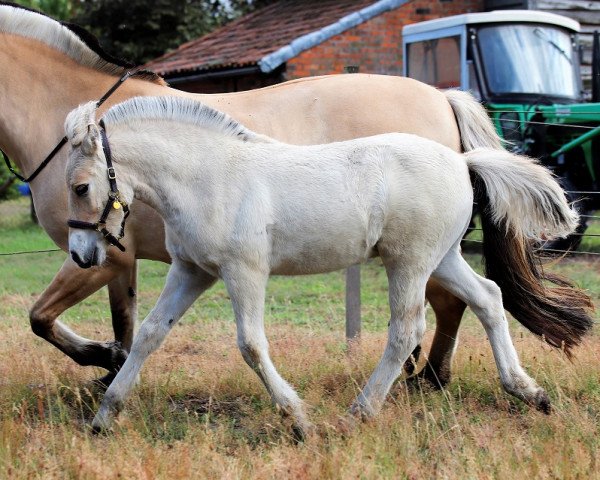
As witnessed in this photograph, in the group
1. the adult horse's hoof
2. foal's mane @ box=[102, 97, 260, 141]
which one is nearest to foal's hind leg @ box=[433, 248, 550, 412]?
foal's mane @ box=[102, 97, 260, 141]

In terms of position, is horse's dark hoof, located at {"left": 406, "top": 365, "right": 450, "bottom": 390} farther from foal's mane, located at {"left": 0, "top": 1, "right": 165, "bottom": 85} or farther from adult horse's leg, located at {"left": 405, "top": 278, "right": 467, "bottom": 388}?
foal's mane, located at {"left": 0, "top": 1, "right": 165, "bottom": 85}

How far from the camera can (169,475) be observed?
3621 mm

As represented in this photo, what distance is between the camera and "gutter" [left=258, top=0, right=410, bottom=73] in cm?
1451

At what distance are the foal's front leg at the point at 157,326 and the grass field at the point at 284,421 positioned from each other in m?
0.13

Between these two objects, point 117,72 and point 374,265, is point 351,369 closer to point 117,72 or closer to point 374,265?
point 117,72

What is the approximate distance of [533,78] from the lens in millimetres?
11625

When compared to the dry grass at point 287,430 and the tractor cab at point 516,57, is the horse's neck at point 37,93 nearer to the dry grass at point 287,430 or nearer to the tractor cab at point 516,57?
the dry grass at point 287,430

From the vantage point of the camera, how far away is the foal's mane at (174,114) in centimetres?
425

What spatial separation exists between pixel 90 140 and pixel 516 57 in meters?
8.76

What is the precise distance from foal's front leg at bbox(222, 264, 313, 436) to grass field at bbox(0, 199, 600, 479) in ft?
0.38

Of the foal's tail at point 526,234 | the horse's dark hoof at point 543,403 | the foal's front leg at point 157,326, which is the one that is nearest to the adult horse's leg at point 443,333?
the foal's tail at point 526,234

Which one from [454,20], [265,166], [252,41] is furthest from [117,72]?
[252,41]

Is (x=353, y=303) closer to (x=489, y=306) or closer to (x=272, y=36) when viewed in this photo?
(x=489, y=306)

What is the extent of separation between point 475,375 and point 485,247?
74cm
